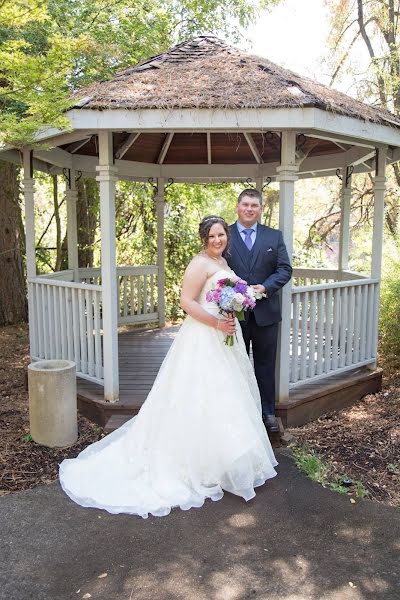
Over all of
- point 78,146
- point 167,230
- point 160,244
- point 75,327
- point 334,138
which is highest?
point 78,146

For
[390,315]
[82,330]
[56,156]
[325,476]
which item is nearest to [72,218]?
[56,156]

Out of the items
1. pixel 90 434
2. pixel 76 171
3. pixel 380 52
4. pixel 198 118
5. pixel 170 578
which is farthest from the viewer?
pixel 380 52

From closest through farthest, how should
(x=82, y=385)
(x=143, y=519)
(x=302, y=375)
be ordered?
(x=143, y=519) → (x=302, y=375) → (x=82, y=385)

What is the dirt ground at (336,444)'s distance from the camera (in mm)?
4141

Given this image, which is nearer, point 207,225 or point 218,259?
point 207,225

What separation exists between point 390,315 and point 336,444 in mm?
3150

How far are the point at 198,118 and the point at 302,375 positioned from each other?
2735mm

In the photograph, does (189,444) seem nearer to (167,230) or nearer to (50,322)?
(50,322)

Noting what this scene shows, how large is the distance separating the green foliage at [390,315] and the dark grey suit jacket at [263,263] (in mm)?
3322

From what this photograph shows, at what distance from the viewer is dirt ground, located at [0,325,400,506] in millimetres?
4141

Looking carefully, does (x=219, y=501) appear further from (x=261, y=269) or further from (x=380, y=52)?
(x=380, y=52)

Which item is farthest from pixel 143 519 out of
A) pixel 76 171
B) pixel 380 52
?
pixel 380 52

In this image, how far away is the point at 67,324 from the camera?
5.75 metres

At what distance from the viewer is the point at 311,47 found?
1474 centimetres
